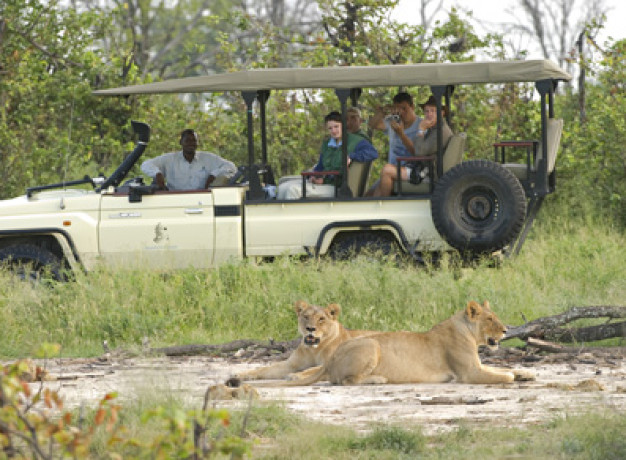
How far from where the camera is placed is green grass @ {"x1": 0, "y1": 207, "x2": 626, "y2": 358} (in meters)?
9.59

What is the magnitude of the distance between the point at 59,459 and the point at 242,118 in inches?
441

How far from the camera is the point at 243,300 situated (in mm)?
9984

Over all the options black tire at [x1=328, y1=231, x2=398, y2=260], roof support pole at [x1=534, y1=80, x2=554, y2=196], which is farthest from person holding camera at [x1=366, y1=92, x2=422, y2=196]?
roof support pole at [x1=534, y1=80, x2=554, y2=196]

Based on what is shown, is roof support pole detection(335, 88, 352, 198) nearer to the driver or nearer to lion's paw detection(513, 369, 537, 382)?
the driver

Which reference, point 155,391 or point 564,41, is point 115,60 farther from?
point 564,41

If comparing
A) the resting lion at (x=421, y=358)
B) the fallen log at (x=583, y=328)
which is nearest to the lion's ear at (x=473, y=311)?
the resting lion at (x=421, y=358)

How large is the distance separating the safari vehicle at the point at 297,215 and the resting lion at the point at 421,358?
9.31ft

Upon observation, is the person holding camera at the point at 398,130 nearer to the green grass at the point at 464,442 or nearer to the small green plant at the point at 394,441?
the green grass at the point at 464,442

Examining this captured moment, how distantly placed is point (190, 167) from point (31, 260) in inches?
62.7

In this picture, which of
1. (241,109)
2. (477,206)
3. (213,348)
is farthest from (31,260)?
(241,109)

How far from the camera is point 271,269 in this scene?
10406mm

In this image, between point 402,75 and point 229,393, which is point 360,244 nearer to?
point 402,75

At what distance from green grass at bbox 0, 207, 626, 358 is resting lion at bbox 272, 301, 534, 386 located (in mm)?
1815

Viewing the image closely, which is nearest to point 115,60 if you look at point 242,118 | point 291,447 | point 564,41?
point 242,118
